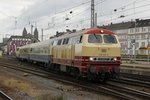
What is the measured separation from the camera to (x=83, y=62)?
2077 centimetres

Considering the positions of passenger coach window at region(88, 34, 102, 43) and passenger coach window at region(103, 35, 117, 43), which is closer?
passenger coach window at region(88, 34, 102, 43)

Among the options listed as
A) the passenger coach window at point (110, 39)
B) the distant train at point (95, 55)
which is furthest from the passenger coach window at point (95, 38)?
the passenger coach window at point (110, 39)

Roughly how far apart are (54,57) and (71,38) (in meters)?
5.55

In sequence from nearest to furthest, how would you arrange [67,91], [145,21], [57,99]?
[57,99] → [67,91] → [145,21]

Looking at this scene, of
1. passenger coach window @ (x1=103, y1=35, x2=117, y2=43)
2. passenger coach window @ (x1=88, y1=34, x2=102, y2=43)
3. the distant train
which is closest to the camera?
the distant train

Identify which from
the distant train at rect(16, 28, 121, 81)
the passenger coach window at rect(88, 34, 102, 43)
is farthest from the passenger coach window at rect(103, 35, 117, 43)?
the passenger coach window at rect(88, 34, 102, 43)

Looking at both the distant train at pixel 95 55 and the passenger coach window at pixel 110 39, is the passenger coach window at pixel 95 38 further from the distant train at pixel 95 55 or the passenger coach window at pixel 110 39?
the passenger coach window at pixel 110 39

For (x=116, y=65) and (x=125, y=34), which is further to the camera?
(x=125, y=34)

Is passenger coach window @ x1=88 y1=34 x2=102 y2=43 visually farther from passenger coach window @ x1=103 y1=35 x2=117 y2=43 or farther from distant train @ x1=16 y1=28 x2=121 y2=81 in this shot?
passenger coach window @ x1=103 y1=35 x2=117 y2=43

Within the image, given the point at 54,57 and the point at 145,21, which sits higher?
the point at 145,21

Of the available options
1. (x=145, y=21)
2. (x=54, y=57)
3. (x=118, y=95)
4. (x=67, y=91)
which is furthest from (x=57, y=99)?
(x=145, y=21)

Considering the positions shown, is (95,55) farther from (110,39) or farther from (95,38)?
(110,39)

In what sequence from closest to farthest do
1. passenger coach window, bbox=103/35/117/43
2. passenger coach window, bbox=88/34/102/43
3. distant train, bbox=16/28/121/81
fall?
1. distant train, bbox=16/28/121/81
2. passenger coach window, bbox=88/34/102/43
3. passenger coach window, bbox=103/35/117/43

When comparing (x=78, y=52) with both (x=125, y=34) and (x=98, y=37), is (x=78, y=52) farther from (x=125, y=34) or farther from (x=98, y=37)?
(x=125, y=34)
